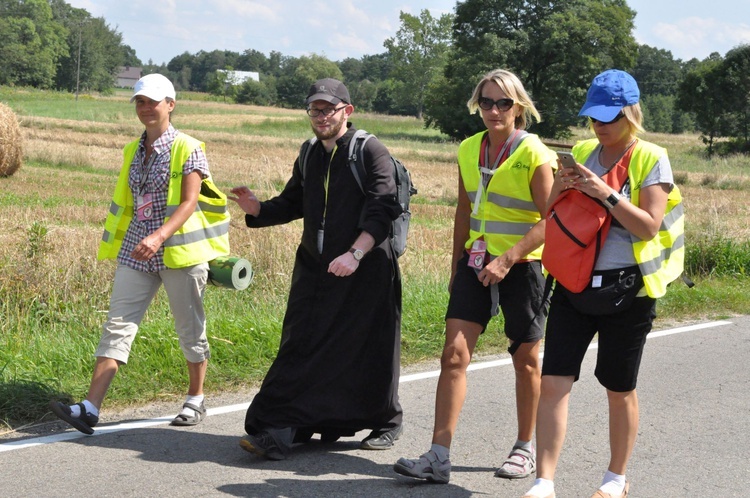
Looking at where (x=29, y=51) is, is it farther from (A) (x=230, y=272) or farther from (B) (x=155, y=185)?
(A) (x=230, y=272)

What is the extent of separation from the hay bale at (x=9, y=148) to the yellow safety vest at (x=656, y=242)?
2016cm

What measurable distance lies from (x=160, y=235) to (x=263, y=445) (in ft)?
4.07

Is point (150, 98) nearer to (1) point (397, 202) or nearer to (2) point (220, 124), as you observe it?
(1) point (397, 202)

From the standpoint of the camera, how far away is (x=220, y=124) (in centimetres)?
6362

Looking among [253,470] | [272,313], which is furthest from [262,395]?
[272,313]

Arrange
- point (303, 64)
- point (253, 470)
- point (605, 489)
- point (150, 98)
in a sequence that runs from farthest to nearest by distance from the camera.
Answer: point (303, 64)
point (150, 98)
point (253, 470)
point (605, 489)

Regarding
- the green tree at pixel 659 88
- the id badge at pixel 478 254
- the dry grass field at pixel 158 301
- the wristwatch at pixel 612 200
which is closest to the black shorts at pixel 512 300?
the id badge at pixel 478 254

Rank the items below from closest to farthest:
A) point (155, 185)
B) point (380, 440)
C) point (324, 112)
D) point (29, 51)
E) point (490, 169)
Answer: point (490, 169), point (324, 112), point (380, 440), point (155, 185), point (29, 51)

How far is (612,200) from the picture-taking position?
3.99 metres

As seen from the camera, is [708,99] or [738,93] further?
[708,99]

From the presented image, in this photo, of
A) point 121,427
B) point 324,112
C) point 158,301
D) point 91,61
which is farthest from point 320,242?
point 91,61

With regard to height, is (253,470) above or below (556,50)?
below

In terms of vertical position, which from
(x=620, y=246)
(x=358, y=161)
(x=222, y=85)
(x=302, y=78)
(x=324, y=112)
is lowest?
(x=620, y=246)

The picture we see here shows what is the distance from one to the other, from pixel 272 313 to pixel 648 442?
11.4 ft
